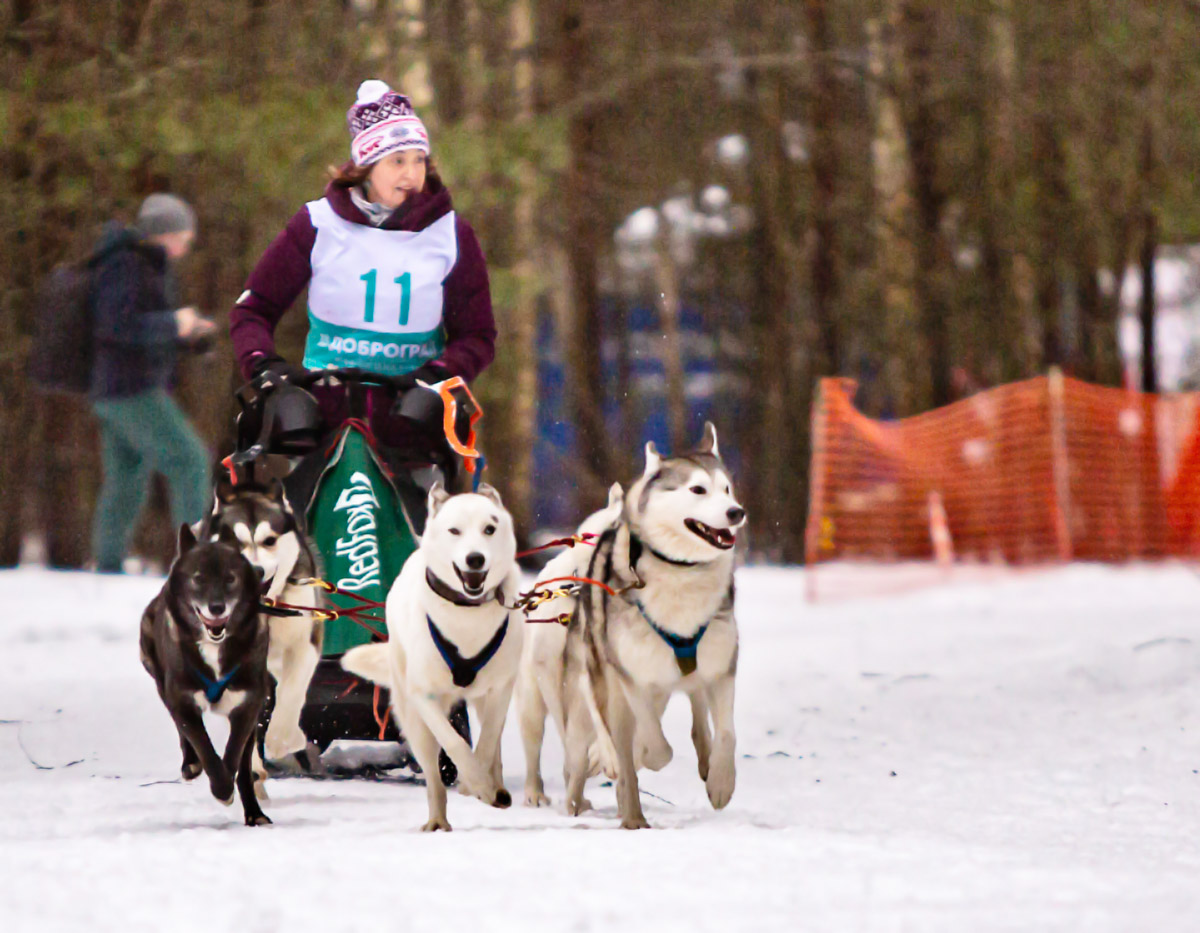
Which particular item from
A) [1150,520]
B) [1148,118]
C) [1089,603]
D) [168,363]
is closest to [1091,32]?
[1148,118]

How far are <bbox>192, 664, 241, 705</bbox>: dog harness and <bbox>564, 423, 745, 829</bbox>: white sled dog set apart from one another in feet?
2.77

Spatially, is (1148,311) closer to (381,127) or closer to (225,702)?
(381,127)

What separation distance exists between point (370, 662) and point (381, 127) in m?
1.46

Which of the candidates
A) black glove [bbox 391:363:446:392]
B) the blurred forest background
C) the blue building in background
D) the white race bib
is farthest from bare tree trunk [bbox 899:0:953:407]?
black glove [bbox 391:363:446:392]

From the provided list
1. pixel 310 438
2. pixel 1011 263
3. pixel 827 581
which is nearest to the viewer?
pixel 310 438

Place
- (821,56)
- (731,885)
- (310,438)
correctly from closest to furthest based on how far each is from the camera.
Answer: (731,885) < (310,438) < (821,56)

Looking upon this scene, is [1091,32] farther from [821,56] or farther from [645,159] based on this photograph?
[645,159]

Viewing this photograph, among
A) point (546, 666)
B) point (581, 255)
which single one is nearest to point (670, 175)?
point (581, 255)

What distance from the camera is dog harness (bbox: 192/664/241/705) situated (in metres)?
3.65

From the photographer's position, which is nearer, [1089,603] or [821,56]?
[1089,603]

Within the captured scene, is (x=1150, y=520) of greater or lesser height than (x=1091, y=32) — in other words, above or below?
below

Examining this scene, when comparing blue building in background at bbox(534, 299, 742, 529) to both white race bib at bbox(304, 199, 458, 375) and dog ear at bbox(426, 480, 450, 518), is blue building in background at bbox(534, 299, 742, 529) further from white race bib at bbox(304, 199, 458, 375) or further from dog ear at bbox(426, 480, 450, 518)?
dog ear at bbox(426, 480, 450, 518)

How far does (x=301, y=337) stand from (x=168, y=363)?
4944 mm

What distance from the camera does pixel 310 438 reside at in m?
4.50
